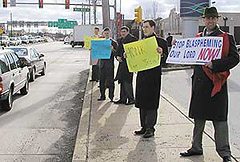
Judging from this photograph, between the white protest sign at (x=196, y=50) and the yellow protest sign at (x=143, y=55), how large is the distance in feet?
2.01

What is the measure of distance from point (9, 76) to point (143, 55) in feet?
16.8

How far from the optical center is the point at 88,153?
6.31m

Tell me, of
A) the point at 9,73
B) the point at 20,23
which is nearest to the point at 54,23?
the point at 20,23

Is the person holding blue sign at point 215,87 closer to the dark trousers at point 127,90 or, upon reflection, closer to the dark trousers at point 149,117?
the dark trousers at point 149,117

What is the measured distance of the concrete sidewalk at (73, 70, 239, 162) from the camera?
6031 millimetres

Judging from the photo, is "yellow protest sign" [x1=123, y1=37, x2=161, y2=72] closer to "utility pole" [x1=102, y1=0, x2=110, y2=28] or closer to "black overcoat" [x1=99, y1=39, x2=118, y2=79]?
"black overcoat" [x1=99, y1=39, x2=118, y2=79]

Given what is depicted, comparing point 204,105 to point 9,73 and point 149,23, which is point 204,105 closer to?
point 149,23

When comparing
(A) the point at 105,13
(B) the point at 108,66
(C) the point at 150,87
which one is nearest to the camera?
(C) the point at 150,87

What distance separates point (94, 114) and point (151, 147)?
9.99ft

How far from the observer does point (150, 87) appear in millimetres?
6867

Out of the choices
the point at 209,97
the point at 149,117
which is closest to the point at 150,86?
the point at 149,117

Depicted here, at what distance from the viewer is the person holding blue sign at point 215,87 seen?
5244 millimetres

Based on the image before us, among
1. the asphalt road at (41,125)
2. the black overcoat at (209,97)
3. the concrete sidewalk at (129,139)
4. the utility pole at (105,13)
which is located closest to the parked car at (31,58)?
the asphalt road at (41,125)

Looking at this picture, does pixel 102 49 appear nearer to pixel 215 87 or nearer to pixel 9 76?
pixel 9 76
